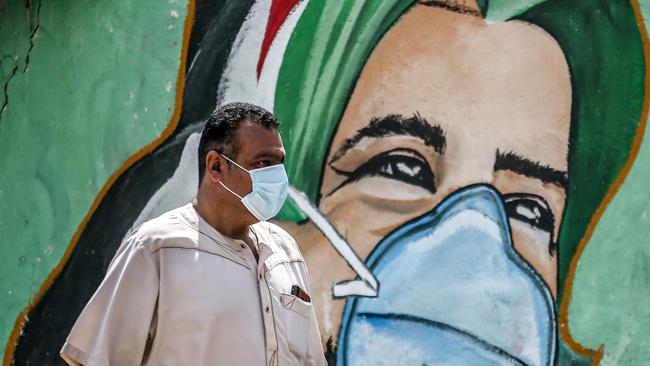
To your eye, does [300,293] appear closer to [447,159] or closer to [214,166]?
[214,166]

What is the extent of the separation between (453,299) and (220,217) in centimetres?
189

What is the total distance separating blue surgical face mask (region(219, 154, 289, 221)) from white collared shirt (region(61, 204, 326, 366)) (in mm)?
117

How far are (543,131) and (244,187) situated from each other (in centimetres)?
200

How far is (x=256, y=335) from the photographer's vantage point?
310 centimetres

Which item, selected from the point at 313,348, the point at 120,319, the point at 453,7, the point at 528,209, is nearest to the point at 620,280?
the point at 528,209

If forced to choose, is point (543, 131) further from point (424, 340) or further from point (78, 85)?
point (78, 85)

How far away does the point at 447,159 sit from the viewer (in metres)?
4.98

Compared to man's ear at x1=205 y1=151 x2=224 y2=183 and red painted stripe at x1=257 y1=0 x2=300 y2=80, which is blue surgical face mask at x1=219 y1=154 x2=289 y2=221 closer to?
man's ear at x1=205 y1=151 x2=224 y2=183

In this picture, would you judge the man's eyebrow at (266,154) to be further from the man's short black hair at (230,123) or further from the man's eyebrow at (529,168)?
the man's eyebrow at (529,168)

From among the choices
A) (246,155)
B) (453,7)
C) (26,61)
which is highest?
(453,7)

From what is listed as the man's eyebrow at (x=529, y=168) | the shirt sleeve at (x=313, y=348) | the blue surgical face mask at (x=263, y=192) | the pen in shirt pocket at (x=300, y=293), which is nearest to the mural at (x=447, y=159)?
the man's eyebrow at (x=529, y=168)

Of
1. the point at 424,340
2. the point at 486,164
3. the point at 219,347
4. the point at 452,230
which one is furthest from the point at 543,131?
the point at 219,347

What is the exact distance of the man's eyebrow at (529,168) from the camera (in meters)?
4.82

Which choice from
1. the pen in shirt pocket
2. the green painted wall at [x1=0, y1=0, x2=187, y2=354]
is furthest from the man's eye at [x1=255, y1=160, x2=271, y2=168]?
the green painted wall at [x1=0, y1=0, x2=187, y2=354]
